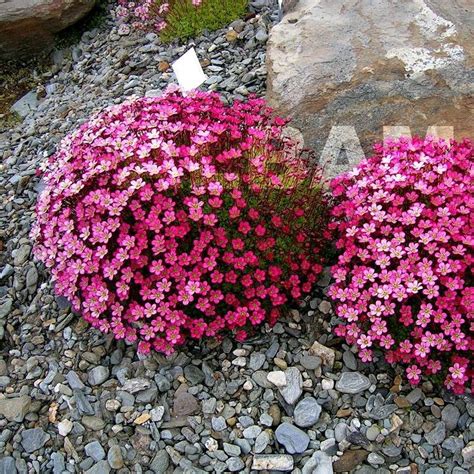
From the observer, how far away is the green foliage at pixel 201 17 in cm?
625

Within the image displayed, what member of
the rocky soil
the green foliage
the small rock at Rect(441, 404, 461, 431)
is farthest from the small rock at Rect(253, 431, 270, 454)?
the green foliage

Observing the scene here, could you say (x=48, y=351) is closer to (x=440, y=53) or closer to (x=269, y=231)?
(x=269, y=231)

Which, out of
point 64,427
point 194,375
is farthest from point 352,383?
point 64,427

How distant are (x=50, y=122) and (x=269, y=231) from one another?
3.51 meters

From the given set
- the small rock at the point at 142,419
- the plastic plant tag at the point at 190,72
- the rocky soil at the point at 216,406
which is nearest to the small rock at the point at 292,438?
the rocky soil at the point at 216,406

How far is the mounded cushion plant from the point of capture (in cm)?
626

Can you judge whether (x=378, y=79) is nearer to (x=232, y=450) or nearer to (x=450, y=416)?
(x=450, y=416)

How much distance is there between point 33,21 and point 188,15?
1.94 meters

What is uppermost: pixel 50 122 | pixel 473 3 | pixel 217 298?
pixel 473 3

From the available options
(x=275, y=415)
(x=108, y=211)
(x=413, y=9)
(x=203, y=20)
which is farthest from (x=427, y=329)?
(x=203, y=20)

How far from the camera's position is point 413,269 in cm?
330

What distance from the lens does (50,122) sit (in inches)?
251

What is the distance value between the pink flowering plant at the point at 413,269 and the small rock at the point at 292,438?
51cm

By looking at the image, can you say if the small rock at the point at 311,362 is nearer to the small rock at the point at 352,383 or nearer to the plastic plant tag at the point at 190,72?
the small rock at the point at 352,383
